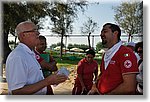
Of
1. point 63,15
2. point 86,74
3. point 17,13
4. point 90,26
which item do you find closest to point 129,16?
point 90,26

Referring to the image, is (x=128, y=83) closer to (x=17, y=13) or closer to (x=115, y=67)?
(x=115, y=67)

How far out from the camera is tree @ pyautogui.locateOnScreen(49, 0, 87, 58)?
2137 mm

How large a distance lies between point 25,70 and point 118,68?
2.03 ft

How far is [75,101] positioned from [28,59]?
2.43 ft

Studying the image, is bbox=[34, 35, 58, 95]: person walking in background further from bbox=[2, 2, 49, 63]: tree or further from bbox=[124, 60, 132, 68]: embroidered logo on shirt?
bbox=[124, 60, 132, 68]: embroidered logo on shirt

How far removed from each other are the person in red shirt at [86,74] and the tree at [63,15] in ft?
0.87

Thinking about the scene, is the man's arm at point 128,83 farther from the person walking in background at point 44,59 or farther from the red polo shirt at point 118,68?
the person walking in background at point 44,59

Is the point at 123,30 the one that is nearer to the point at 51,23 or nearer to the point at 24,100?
the point at 51,23

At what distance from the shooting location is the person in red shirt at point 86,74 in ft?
7.18

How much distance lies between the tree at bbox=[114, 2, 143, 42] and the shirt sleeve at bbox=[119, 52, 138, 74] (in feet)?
1.50

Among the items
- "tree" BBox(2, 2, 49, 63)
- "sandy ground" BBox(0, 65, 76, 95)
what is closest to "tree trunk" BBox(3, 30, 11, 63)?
"tree" BBox(2, 2, 49, 63)

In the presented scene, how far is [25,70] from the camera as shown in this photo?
4.66 ft

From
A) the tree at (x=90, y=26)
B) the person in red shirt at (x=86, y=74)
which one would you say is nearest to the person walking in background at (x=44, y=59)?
the person in red shirt at (x=86, y=74)

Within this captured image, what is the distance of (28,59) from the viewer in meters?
1.46
